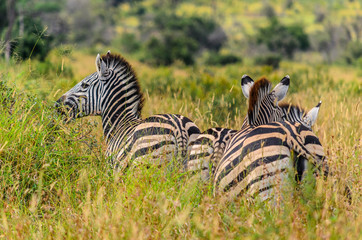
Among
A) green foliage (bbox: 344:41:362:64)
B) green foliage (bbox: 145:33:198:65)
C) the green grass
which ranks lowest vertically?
the green grass

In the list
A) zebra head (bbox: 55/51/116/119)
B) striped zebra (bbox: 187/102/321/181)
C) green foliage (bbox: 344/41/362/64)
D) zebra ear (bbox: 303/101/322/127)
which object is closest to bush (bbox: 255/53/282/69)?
green foliage (bbox: 344/41/362/64)

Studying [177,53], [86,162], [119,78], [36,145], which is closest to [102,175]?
[86,162]

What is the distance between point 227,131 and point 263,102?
0.42m

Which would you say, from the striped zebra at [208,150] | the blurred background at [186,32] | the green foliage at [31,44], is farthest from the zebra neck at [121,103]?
the green foliage at [31,44]

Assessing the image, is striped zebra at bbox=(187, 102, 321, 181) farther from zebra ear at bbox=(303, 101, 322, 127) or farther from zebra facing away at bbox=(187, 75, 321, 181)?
zebra ear at bbox=(303, 101, 322, 127)

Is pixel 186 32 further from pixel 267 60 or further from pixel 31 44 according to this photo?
pixel 31 44

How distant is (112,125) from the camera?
466 centimetres

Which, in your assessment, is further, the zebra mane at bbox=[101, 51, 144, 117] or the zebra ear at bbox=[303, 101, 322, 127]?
the zebra mane at bbox=[101, 51, 144, 117]

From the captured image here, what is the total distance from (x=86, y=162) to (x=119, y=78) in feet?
3.86

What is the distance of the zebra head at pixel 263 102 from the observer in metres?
3.54

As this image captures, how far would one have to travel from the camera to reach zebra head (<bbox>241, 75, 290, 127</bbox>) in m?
3.54

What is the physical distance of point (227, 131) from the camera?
3.83 m

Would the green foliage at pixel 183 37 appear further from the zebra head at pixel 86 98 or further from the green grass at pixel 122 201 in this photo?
the green grass at pixel 122 201

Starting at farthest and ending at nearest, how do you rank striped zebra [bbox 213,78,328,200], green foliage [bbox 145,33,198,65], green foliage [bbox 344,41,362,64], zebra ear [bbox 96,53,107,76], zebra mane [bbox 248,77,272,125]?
green foliage [bbox 344,41,362,64] < green foliage [bbox 145,33,198,65] < zebra ear [bbox 96,53,107,76] < zebra mane [bbox 248,77,272,125] < striped zebra [bbox 213,78,328,200]
